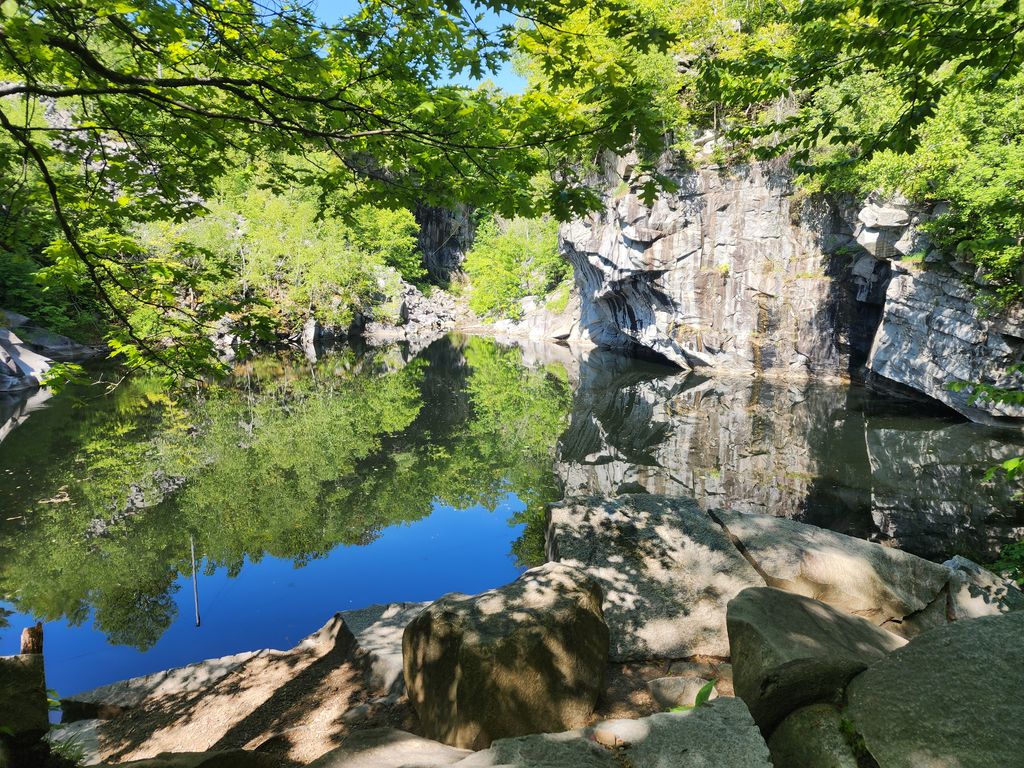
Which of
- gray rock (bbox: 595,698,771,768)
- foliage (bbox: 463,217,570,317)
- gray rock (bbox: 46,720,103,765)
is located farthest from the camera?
foliage (bbox: 463,217,570,317)

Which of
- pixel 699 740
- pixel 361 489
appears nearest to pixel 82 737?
pixel 699 740

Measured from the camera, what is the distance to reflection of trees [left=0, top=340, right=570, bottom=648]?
9836mm

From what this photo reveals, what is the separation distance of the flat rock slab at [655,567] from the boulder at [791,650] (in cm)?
183

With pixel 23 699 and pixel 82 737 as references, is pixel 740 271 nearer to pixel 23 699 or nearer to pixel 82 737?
pixel 82 737

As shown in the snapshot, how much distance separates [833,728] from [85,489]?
52.9ft

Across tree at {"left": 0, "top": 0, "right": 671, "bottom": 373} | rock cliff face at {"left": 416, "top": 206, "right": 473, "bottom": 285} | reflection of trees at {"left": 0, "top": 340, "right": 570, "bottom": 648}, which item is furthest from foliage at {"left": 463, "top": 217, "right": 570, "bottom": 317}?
tree at {"left": 0, "top": 0, "right": 671, "bottom": 373}

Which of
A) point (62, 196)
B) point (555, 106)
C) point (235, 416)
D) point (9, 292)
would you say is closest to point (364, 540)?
point (62, 196)

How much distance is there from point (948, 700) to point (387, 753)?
123 inches

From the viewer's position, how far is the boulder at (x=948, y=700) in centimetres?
263

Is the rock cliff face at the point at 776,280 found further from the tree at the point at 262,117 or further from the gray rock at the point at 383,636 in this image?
the gray rock at the point at 383,636

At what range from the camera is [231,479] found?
1421cm

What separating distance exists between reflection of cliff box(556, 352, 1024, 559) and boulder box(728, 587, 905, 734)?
7.68m

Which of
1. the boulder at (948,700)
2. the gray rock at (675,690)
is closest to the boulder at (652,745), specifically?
the boulder at (948,700)

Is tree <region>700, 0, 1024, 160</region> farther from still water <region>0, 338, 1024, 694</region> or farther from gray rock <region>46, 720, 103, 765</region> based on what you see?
gray rock <region>46, 720, 103, 765</region>
